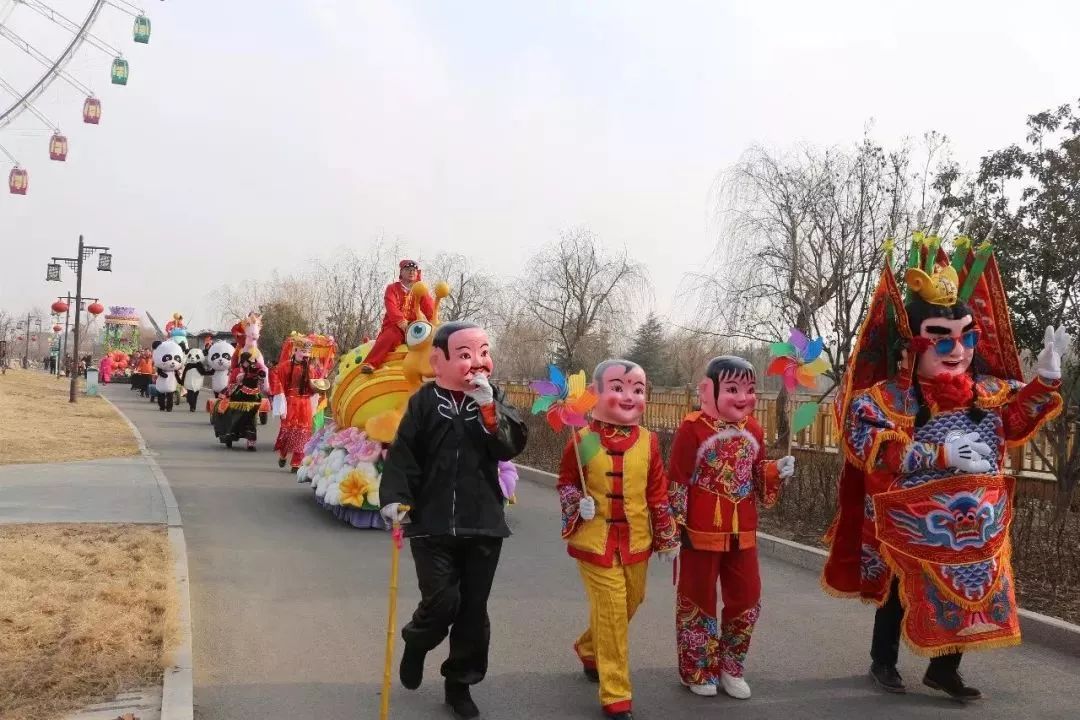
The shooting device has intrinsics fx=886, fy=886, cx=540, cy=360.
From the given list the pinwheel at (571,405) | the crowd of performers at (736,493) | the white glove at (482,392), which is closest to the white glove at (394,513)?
the crowd of performers at (736,493)

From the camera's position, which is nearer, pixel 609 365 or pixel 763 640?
pixel 609 365

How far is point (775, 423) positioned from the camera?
1537cm

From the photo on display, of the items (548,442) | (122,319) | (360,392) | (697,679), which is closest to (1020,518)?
(697,679)

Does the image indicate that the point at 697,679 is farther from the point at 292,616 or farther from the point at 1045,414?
the point at 292,616

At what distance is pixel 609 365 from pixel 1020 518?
4467mm

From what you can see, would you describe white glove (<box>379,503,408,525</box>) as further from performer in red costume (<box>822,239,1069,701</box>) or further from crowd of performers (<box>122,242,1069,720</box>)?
performer in red costume (<box>822,239,1069,701</box>)

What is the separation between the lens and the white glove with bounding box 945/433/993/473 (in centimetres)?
418

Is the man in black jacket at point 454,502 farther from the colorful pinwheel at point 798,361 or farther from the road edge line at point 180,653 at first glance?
the colorful pinwheel at point 798,361

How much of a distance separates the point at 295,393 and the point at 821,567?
8.19m

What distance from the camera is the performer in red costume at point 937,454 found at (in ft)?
13.9

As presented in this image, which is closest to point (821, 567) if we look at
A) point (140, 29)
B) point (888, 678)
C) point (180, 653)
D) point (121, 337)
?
point (888, 678)

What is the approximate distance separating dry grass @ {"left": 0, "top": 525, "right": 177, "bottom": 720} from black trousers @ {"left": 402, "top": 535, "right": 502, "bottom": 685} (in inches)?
55.3

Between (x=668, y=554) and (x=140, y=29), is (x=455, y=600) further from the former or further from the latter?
(x=140, y=29)

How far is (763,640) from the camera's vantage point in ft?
18.0
